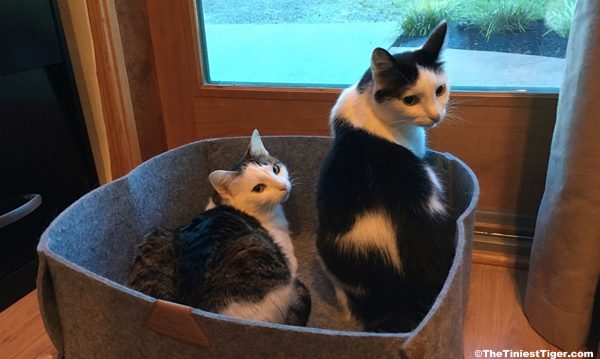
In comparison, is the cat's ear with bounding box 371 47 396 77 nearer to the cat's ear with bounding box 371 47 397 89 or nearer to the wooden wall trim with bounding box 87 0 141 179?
the cat's ear with bounding box 371 47 397 89

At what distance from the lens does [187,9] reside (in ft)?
4.85

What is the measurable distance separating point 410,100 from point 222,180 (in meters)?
0.46

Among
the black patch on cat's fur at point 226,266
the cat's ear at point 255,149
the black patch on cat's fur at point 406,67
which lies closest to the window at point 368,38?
the black patch on cat's fur at point 406,67

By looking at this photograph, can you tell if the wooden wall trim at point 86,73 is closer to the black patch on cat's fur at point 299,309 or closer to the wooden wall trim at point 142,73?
the wooden wall trim at point 142,73

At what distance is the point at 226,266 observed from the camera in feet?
2.85

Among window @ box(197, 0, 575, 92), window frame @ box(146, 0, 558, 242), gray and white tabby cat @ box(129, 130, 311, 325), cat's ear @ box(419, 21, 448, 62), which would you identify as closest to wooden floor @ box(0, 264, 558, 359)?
window frame @ box(146, 0, 558, 242)

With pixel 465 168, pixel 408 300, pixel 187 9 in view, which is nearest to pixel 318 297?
pixel 408 300

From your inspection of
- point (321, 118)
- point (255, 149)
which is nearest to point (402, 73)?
A: point (255, 149)

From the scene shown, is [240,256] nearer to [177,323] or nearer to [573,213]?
[177,323]

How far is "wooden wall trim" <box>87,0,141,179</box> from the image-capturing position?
4.43 ft

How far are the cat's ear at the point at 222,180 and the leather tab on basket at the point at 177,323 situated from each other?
45cm

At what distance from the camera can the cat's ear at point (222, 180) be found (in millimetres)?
1108

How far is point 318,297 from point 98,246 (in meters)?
0.52

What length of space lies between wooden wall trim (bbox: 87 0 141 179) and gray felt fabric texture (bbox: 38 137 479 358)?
0.94ft
